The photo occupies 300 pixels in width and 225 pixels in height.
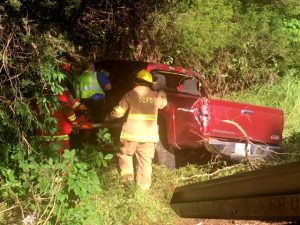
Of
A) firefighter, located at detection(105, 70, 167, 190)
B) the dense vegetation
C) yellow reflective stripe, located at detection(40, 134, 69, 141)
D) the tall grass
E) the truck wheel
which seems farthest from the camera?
the truck wheel

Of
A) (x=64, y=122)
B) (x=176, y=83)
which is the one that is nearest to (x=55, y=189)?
(x=64, y=122)

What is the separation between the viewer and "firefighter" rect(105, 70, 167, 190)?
20.4 ft

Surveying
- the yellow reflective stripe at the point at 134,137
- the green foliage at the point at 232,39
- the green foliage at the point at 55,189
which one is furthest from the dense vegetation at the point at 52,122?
the green foliage at the point at 232,39

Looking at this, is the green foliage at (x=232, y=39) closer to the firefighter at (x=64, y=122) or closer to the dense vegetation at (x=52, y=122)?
the dense vegetation at (x=52, y=122)

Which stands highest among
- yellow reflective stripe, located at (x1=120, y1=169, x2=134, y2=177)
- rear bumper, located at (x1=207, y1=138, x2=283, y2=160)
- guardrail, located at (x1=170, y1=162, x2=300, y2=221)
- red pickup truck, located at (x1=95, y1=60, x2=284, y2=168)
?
guardrail, located at (x1=170, y1=162, x2=300, y2=221)

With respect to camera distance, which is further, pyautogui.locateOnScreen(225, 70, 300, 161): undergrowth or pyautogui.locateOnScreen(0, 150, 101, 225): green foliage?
pyautogui.locateOnScreen(225, 70, 300, 161): undergrowth

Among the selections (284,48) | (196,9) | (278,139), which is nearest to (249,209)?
(278,139)

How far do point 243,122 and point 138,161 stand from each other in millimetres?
1703

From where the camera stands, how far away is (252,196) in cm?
164

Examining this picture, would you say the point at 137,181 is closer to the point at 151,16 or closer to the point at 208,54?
the point at 151,16

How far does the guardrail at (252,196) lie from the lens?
4.75 feet

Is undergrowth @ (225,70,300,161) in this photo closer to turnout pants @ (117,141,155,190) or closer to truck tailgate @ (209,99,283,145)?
truck tailgate @ (209,99,283,145)

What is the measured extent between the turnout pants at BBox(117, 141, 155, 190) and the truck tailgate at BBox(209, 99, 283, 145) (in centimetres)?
104

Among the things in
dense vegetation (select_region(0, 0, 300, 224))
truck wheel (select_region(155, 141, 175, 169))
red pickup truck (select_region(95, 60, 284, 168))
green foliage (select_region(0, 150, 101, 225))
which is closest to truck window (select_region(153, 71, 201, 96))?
red pickup truck (select_region(95, 60, 284, 168))
